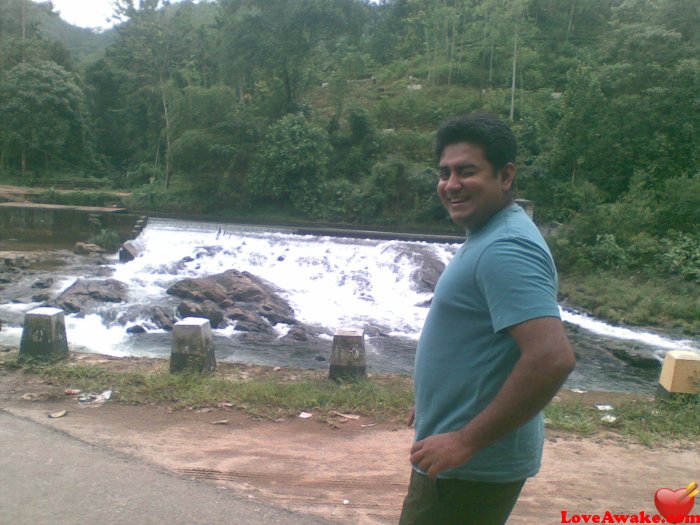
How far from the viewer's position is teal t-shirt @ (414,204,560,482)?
5.58 ft

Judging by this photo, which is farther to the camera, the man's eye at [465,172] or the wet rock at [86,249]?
the wet rock at [86,249]

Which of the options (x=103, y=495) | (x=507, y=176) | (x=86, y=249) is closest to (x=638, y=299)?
(x=103, y=495)

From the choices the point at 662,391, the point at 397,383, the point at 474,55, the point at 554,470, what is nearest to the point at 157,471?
the point at 554,470

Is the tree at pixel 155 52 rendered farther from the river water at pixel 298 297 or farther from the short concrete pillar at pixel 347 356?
the short concrete pillar at pixel 347 356

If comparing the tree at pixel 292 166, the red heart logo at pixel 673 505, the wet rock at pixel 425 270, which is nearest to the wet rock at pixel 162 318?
the wet rock at pixel 425 270

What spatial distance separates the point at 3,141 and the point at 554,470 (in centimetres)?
3142

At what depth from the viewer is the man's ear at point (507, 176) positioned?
1.98m

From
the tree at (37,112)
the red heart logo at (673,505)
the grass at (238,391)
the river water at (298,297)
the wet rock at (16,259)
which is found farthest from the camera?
the tree at (37,112)

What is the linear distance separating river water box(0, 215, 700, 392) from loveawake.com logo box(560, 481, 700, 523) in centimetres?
668

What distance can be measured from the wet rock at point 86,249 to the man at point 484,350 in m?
18.9

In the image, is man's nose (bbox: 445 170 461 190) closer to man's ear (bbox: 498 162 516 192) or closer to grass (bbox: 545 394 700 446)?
man's ear (bbox: 498 162 516 192)

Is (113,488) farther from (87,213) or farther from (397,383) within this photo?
(87,213)

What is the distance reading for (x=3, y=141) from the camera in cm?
3006

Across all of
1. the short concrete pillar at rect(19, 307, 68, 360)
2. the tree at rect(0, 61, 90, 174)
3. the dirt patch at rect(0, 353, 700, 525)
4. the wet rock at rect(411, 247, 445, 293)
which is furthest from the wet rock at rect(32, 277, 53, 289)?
the tree at rect(0, 61, 90, 174)
